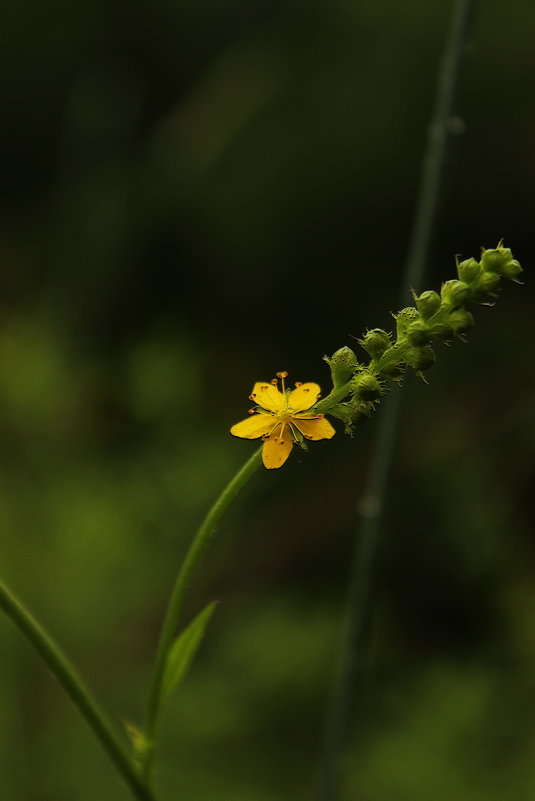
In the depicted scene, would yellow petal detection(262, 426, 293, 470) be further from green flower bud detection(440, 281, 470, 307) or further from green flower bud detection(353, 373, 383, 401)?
green flower bud detection(440, 281, 470, 307)

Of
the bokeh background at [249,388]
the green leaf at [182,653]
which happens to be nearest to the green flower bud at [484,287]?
the green leaf at [182,653]

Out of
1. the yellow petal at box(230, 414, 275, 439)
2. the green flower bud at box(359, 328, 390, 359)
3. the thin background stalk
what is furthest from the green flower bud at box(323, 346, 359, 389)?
the thin background stalk

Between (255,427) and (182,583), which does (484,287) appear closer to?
(255,427)

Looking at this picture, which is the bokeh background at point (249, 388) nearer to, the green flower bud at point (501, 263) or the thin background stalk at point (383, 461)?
the thin background stalk at point (383, 461)

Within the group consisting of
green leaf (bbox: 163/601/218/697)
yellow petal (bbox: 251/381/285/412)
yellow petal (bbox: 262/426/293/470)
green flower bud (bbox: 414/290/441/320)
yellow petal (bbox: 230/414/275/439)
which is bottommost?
green leaf (bbox: 163/601/218/697)

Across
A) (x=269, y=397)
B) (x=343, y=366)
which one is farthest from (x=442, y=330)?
(x=269, y=397)

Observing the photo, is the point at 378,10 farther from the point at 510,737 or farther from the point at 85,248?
the point at 510,737
